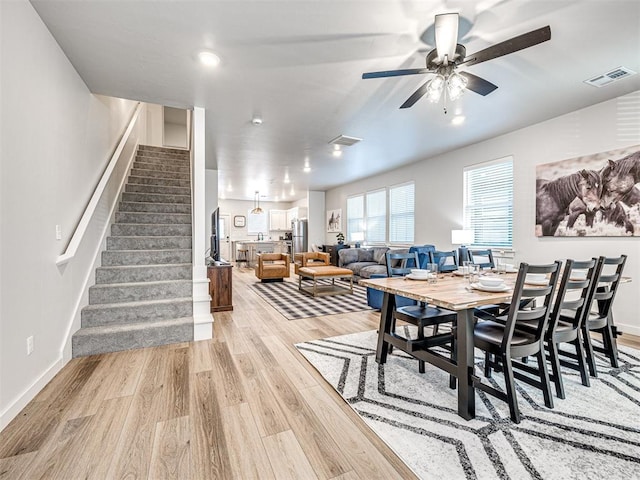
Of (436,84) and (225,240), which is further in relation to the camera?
(225,240)

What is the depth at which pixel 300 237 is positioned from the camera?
1045cm

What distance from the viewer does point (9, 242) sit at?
71.6 inches

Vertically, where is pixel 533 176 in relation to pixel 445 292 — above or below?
above

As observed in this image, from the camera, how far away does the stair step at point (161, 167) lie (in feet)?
17.8

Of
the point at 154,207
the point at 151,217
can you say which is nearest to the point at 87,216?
the point at 151,217

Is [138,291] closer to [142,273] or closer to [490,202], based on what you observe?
[142,273]

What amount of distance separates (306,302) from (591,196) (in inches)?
161

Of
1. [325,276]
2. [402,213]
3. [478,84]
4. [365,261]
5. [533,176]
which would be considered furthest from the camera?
[365,261]

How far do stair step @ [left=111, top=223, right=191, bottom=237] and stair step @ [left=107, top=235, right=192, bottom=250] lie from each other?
7.9 inches

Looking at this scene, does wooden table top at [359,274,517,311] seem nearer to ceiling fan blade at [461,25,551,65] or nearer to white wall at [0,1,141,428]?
ceiling fan blade at [461,25,551,65]

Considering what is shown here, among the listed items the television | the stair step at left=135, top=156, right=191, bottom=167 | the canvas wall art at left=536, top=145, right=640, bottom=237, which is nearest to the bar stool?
the television

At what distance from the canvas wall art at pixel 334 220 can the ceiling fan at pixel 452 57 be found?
7.17 m


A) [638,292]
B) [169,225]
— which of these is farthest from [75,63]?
[638,292]

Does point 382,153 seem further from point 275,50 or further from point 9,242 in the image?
point 9,242
